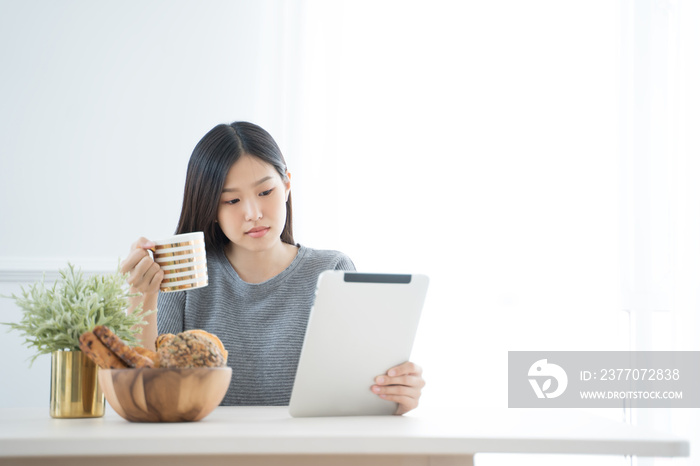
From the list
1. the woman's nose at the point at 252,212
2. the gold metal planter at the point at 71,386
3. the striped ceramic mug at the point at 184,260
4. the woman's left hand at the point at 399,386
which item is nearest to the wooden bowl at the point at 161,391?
the gold metal planter at the point at 71,386

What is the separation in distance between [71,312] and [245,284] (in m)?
0.76

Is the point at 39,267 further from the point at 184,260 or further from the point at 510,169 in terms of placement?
the point at 510,169

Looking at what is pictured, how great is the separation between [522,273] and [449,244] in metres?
0.28

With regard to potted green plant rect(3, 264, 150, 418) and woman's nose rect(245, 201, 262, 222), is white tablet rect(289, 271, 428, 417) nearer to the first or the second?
potted green plant rect(3, 264, 150, 418)

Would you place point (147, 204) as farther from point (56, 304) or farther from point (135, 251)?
point (56, 304)

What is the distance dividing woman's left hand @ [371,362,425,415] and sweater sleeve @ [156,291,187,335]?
→ 787 mm

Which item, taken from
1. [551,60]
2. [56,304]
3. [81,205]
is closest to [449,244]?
[551,60]

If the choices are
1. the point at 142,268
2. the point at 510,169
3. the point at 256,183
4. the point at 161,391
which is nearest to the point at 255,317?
the point at 256,183

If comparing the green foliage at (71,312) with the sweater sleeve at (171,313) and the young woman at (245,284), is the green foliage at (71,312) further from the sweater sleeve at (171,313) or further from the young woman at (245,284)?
the sweater sleeve at (171,313)

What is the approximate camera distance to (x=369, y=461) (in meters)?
0.81

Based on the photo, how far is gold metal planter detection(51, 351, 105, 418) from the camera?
1.00 m

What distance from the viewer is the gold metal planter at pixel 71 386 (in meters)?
1.00
